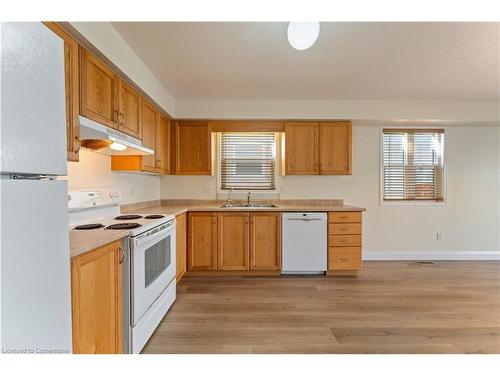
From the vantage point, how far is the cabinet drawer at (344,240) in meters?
3.71

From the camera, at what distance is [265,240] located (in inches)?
147

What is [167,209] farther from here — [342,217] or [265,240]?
[342,217]

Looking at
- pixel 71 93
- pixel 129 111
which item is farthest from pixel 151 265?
pixel 129 111

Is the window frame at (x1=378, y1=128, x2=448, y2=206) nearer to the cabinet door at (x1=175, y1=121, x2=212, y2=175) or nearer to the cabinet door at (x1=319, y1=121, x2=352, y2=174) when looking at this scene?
the cabinet door at (x1=319, y1=121, x2=352, y2=174)

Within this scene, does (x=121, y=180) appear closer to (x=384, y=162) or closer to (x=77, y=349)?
(x=77, y=349)

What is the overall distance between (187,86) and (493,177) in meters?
4.85

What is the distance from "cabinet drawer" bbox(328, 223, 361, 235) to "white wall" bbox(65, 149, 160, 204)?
2.46 metres

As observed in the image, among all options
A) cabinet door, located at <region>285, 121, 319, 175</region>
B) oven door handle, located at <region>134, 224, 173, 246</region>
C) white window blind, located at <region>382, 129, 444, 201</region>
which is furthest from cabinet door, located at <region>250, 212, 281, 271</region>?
white window blind, located at <region>382, 129, 444, 201</region>

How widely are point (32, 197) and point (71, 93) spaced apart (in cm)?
117

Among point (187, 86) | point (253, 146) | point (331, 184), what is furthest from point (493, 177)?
point (187, 86)

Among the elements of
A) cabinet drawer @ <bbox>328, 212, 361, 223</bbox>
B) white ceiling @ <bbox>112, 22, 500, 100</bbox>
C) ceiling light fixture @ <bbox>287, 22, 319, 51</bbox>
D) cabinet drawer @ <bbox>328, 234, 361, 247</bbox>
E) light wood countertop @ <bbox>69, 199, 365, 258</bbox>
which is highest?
white ceiling @ <bbox>112, 22, 500, 100</bbox>

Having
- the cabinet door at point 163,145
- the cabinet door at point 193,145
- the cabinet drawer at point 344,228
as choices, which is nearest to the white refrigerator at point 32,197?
the cabinet door at point 163,145

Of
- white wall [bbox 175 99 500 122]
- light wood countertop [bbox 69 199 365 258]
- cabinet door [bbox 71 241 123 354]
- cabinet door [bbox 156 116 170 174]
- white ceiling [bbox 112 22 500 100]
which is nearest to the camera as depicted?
cabinet door [bbox 71 241 123 354]

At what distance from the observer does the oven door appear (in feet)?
6.17
